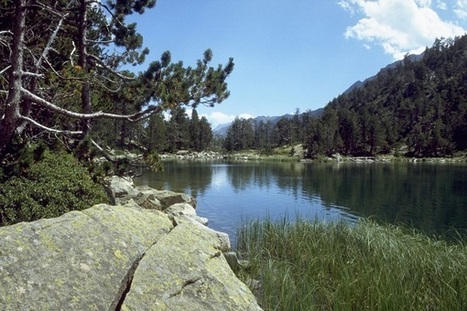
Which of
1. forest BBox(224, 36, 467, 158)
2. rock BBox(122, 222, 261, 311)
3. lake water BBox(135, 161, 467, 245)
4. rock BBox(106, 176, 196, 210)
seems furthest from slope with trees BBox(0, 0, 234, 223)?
forest BBox(224, 36, 467, 158)

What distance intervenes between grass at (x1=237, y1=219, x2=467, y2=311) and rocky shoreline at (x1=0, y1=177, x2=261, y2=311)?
2.11m

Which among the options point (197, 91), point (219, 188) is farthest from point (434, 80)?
point (197, 91)

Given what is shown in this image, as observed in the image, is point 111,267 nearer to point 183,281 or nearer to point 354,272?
point 183,281

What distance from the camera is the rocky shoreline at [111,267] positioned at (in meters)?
3.41

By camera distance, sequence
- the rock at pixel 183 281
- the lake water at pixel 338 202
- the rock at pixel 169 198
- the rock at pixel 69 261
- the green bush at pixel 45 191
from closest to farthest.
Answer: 1. the rock at pixel 69 261
2. the rock at pixel 183 281
3. the green bush at pixel 45 191
4. the rock at pixel 169 198
5. the lake water at pixel 338 202

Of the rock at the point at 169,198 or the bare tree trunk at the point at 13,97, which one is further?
the rock at the point at 169,198

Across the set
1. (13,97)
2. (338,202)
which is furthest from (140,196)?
(338,202)

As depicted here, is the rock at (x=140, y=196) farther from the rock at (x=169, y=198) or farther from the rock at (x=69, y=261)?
the rock at (x=69, y=261)

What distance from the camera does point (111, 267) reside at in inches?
151

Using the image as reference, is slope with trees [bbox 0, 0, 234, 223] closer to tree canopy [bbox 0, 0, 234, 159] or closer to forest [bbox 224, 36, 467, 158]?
tree canopy [bbox 0, 0, 234, 159]

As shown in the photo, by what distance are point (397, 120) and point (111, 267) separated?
158671mm

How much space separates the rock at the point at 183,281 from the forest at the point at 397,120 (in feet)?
388

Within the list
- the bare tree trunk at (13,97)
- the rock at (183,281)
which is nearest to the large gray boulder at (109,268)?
the rock at (183,281)

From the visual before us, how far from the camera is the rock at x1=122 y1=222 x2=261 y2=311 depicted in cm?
385
